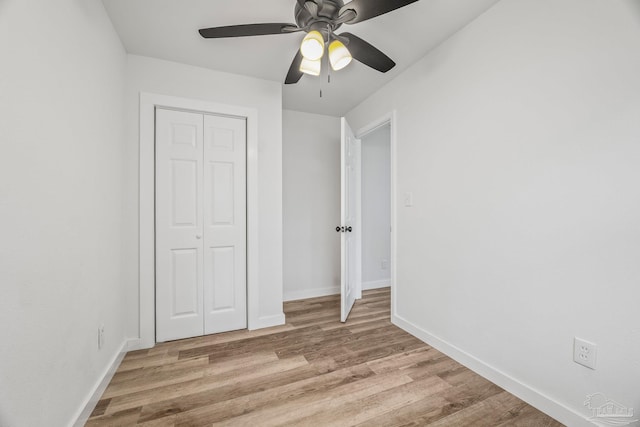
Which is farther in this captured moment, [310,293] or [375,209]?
[375,209]

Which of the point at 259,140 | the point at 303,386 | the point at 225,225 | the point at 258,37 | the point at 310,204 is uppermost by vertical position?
the point at 258,37

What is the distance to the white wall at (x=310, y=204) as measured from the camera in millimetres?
3281

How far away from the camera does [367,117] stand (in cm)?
299

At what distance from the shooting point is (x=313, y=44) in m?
1.35

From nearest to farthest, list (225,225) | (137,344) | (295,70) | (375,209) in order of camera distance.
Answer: (295,70) → (137,344) → (225,225) → (375,209)

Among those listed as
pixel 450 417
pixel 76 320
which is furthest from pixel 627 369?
pixel 76 320

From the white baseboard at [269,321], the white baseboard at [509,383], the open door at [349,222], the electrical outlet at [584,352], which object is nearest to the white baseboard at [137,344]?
the white baseboard at [269,321]

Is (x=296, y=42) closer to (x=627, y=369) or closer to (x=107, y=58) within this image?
(x=107, y=58)

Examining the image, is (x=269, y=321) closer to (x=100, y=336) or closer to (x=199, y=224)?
(x=199, y=224)

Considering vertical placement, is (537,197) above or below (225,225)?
above

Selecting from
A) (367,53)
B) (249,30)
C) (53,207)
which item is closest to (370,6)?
(367,53)

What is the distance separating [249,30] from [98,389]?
230 cm

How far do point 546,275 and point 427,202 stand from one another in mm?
947

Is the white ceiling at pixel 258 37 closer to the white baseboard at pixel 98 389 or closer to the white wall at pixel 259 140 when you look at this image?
the white wall at pixel 259 140
